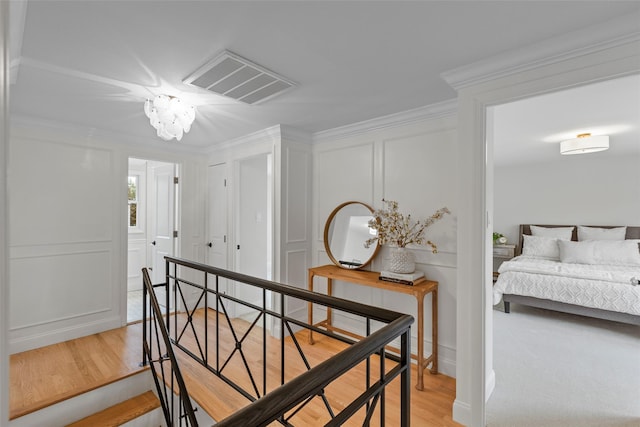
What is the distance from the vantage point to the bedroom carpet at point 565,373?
6.85 ft

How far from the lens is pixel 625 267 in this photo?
4168mm

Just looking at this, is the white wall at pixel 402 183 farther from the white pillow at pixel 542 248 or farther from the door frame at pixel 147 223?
the white pillow at pixel 542 248

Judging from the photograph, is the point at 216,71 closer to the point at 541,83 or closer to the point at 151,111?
the point at 151,111

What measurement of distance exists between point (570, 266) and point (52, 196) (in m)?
6.50

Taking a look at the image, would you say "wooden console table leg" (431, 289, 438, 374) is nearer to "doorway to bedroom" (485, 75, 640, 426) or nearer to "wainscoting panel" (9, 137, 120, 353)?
"doorway to bedroom" (485, 75, 640, 426)

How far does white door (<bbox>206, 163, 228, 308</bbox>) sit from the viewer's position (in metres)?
4.00

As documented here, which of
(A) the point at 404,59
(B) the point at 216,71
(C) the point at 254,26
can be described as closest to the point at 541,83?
(A) the point at 404,59

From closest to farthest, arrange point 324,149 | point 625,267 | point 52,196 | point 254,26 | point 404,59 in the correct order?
point 254,26 < point 404,59 < point 52,196 < point 324,149 < point 625,267

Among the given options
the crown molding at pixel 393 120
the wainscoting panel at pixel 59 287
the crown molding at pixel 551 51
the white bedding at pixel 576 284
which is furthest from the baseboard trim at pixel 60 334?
the white bedding at pixel 576 284

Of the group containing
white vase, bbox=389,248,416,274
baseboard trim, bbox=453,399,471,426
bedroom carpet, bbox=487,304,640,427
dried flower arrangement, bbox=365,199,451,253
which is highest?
dried flower arrangement, bbox=365,199,451,253

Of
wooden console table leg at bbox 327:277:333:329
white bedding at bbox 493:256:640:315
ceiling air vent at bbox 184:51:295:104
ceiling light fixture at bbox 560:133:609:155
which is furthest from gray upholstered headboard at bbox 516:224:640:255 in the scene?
ceiling air vent at bbox 184:51:295:104

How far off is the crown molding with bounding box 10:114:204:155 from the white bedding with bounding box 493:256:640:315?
4831mm

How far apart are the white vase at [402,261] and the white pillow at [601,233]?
424cm

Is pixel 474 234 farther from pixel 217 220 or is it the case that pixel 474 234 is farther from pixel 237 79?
pixel 217 220
